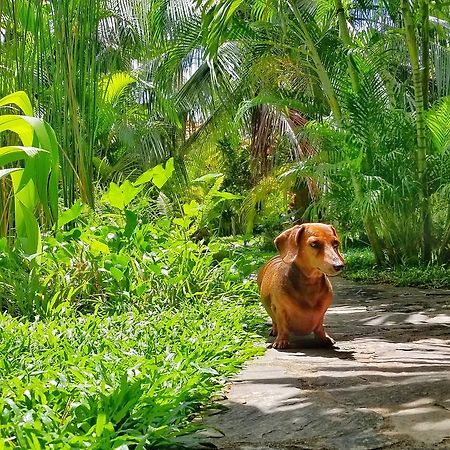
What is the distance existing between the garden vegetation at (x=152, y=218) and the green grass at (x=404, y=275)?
3cm

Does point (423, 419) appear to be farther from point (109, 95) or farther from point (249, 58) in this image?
point (109, 95)

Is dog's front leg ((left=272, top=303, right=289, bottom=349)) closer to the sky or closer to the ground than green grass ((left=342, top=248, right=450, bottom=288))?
closer to the sky

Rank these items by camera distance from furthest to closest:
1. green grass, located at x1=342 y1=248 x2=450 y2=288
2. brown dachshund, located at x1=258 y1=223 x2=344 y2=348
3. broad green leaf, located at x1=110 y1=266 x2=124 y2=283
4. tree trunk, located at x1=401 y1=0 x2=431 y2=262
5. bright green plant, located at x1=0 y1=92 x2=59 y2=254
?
tree trunk, located at x1=401 y1=0 x2=431 y2=262, green grass, located at x1=342 y1=248 x2=450 y2=288, broad green leaf, located at x1=110 y1=266 x2=124 y2=283, brown dachshund, located at x1=258 y1=223 x2=344 y2=348, bright green plant, located at x1=0 y1=92 x2=59 y2=254

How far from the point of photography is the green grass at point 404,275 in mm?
6488

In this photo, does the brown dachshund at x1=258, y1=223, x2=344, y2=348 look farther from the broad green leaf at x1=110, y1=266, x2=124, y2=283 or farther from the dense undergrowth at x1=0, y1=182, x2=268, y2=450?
the broad green leaf at x1=110, y1=266, x2=124, y2=283

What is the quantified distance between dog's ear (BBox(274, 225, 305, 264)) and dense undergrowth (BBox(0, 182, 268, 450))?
44 cm

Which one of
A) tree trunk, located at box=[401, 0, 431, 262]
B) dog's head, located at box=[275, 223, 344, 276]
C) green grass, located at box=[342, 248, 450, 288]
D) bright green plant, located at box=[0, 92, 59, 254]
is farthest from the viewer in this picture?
tree trunk, located at box=[401, 0, 431, 262]

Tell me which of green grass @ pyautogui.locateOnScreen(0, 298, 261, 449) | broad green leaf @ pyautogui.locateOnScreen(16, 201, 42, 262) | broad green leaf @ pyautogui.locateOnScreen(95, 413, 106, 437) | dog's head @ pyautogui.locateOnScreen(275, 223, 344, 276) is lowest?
green grass @ pyautogui.locateOnScreen(0, 298, 261, 449)

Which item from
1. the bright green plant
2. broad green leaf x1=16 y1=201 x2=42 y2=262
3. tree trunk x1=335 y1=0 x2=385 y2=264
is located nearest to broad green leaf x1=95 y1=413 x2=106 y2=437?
the bright green plant

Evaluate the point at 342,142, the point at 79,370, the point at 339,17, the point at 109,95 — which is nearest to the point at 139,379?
the point at 79,370

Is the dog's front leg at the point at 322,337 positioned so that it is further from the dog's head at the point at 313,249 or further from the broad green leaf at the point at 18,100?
the broad green leaf at the point at 18,100

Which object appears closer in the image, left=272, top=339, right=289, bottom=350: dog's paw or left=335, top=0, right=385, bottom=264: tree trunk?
left=272, top=339, right=289, bottom=350: dog's paw

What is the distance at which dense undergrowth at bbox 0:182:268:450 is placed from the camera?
177cm

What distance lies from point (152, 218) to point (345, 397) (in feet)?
14.1
